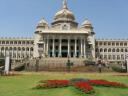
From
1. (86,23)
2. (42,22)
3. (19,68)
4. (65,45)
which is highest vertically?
(42,22)

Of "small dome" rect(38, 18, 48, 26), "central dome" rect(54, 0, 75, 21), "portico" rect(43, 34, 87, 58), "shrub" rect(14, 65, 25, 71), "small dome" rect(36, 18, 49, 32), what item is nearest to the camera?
"shrub" rect(14, 65, 25, 71)

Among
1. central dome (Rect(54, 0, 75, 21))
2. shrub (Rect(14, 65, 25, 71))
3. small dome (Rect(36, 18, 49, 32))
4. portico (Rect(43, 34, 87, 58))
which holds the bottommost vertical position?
shrub (Rect(14, 65, 25, 71))

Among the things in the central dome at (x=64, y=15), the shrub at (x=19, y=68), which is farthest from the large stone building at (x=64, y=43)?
the shrub at (x=19, y=68)

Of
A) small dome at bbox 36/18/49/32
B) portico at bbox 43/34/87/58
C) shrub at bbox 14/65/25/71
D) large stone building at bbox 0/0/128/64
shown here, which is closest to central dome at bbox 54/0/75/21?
large stone building at bbox 0/0/128/64

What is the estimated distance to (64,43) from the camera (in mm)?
93312

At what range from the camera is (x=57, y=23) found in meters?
102

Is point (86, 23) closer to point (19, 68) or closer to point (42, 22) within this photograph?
point (42, 22)

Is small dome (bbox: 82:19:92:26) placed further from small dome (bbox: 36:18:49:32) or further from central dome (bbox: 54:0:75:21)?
small dome (bbox: 36:18:49:32)

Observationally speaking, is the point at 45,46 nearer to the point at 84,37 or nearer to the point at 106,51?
the point at 84,37

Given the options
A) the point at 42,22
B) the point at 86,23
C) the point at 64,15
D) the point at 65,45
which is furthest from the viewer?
the point at 86,23

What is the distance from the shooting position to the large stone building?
91500 millimetres

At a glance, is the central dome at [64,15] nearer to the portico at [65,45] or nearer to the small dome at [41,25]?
the small dome at [41,25]

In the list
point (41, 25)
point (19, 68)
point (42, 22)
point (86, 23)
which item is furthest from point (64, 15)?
point (19, 68)

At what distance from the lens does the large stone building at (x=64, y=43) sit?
91500 mm
